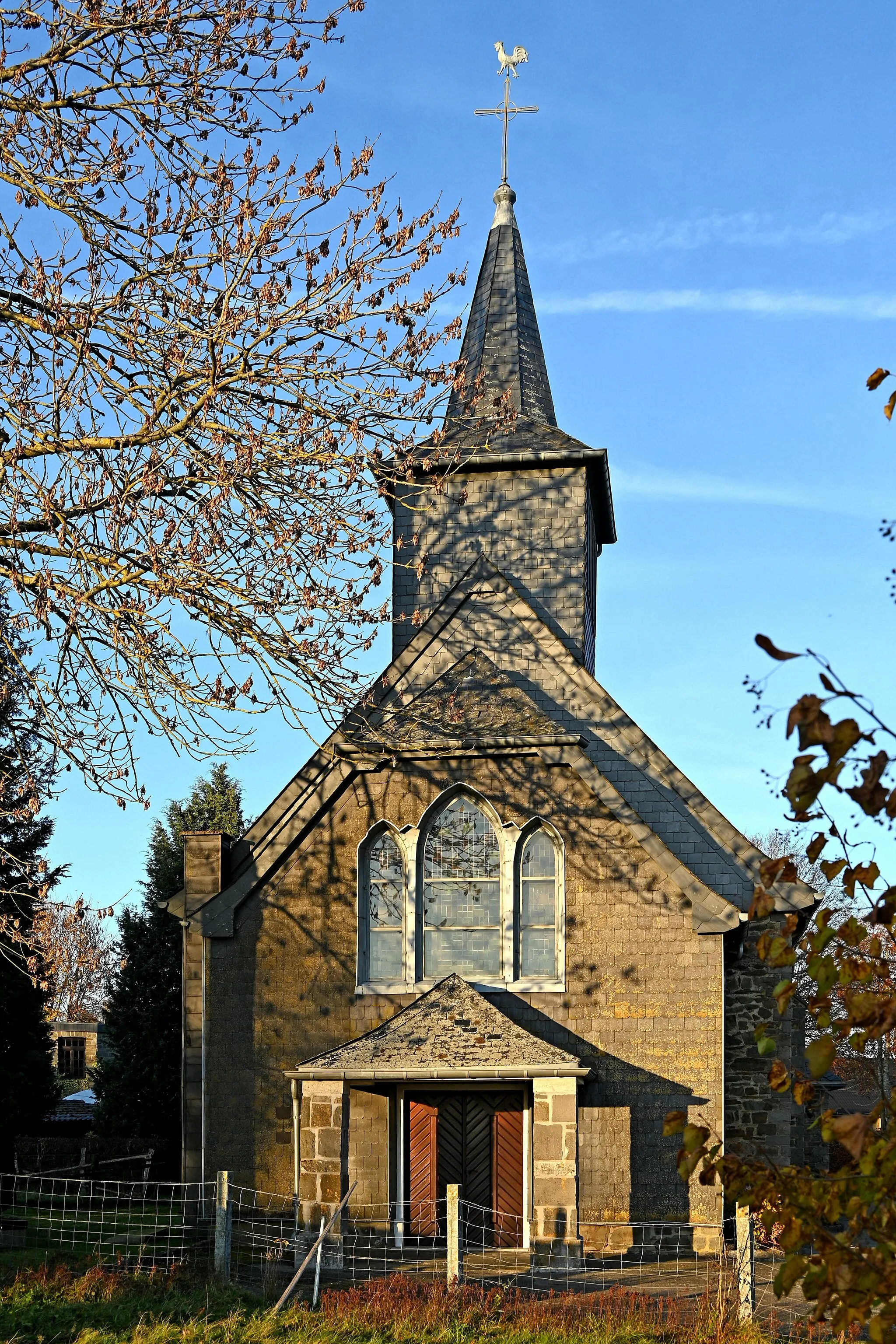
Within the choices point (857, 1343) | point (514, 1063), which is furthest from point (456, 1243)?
point (857, 1343)

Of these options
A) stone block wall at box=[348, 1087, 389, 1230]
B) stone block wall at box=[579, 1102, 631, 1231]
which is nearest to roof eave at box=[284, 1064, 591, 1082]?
stone block wall at box=[579, 1102, 631, 1231]

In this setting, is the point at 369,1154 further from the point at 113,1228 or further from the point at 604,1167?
the point at 113,1228

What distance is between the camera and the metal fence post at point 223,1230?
14555 millimetres

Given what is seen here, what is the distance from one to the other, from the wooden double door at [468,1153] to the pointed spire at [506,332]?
10.9m

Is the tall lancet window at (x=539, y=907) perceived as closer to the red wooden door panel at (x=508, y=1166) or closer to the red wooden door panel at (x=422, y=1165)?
the red wooden door panel at (x=508, y=1166)

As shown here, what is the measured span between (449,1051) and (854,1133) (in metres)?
13.0

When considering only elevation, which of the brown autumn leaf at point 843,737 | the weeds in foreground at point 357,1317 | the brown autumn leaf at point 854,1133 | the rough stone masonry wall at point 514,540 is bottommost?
the weeds in foreground at point 357,1317

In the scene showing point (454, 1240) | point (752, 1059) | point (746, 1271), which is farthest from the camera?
point (752, 1059)

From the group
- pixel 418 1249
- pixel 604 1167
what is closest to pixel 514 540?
pixel 604 1167

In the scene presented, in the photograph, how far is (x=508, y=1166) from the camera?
1816 cm

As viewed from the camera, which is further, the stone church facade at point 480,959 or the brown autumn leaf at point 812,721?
the stone church facade at point 480,959

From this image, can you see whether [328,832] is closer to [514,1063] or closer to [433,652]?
[433,652]

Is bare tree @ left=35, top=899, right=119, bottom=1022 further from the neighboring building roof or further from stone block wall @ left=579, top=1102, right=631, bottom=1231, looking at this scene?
the neighboring building roof

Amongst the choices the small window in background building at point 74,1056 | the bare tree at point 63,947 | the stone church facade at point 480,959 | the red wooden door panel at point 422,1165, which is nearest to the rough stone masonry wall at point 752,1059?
the stone church facade at point 480,959
